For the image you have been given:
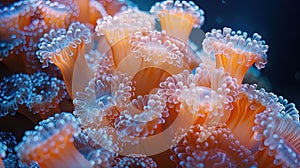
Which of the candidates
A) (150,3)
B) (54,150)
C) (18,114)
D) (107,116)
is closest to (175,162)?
(107,116)

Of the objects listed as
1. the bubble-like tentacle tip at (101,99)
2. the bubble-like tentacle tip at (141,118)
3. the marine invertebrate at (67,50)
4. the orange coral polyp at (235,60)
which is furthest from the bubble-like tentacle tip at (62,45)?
the orange coral polyp at (235,60)

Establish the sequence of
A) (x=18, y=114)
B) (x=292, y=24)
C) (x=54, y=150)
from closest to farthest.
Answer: (x=54, y=150) < (x=18, y=114) < (x=292, y=24)

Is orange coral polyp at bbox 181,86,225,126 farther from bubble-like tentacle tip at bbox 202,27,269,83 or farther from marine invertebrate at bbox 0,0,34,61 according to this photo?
marine invertebrate at bbox 0,0,34,61

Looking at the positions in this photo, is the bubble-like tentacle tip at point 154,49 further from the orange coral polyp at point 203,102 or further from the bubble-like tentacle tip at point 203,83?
the orange coral polyp at point 203,102

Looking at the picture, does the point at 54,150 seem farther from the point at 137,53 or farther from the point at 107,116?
the point at 137,53

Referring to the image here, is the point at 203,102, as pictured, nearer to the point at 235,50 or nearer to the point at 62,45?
the point at 235,50

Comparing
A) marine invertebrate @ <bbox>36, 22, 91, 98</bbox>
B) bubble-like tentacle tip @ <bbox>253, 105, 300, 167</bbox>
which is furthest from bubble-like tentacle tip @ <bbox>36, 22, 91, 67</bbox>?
bubble-like tentacle tip @ <bbox>253, 105, 300, 167</bbox>
